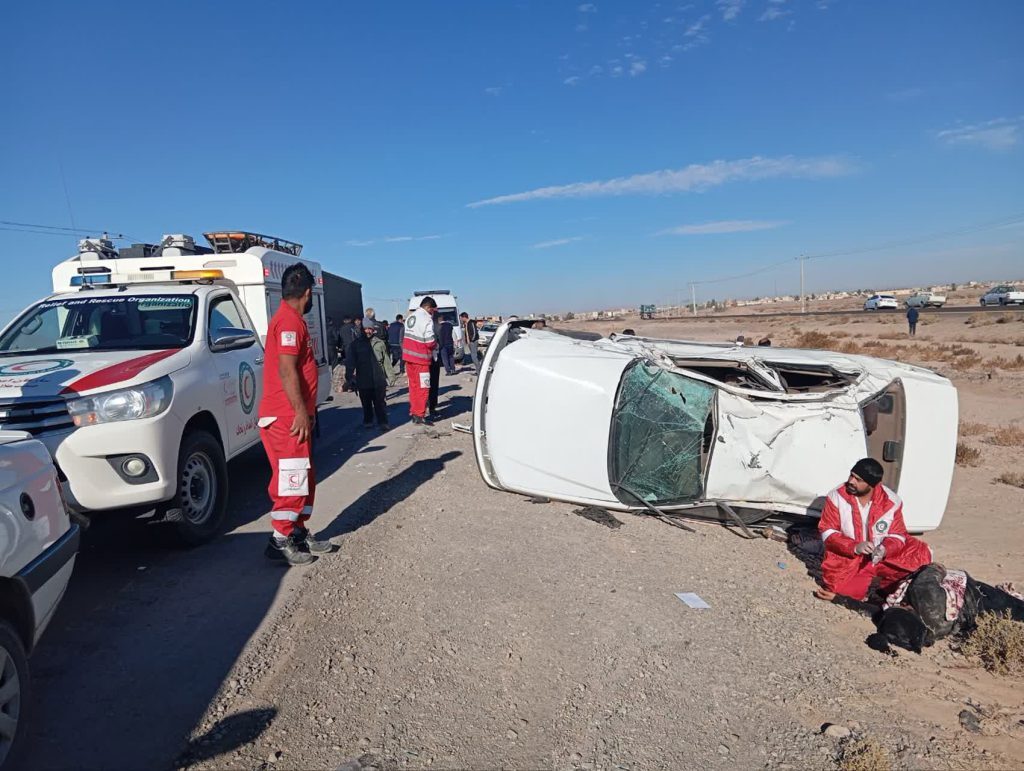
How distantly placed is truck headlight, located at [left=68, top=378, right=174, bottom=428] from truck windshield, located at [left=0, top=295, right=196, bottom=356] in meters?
Result: 0.89

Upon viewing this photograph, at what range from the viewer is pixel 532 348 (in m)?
5.94

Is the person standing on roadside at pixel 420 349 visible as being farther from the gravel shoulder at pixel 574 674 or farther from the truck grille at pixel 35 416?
the truck grille at pixel 35 416

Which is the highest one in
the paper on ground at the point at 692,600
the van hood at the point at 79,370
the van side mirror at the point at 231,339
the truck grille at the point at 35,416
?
the van side mirror at the point at 231,339

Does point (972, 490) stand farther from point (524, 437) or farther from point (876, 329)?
point (876, 329)

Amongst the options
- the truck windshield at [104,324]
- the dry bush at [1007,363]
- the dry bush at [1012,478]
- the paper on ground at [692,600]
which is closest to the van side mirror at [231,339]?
the truck windshield at [104,324]

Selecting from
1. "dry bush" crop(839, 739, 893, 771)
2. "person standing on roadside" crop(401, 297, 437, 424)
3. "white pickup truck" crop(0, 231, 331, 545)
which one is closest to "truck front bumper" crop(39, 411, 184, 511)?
"white pickup truck" crop(0, 231, 331, 545)

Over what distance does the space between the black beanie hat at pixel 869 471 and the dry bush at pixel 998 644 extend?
37.1 inches

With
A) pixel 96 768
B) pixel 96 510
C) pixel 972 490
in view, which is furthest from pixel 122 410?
pixel 972 490

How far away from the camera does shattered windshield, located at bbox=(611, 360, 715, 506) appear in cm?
531

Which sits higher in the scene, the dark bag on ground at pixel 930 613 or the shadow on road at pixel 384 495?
the shadow on road at pixel 384 495

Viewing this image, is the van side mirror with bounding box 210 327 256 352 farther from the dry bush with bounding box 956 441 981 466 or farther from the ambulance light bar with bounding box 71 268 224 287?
the dry bush with bounding box 956 441 981 466

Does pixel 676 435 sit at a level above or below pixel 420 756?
above

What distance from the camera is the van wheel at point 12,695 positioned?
2.37m

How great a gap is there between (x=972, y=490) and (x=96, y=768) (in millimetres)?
8322
